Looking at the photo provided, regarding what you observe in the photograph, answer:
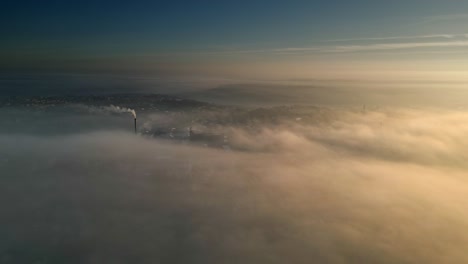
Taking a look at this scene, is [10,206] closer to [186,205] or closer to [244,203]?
[186,205]

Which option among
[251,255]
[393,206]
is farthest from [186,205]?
[393,206]

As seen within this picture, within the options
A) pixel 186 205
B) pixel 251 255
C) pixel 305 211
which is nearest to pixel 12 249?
pixel 186 205

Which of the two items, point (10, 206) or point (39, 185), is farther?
point (39, 185)

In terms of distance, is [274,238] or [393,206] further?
[393,206]

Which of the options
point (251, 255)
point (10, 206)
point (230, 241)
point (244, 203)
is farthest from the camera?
point (244, 203)

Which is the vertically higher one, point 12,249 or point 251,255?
point 12,249

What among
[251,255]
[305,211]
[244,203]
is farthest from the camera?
[244,203]

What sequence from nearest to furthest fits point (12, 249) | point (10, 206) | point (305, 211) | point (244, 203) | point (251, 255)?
1. point (12, 249)
2. point (251, 255)
3. point (10, 206)
4. point (305, 211)
5. point (244, 203)

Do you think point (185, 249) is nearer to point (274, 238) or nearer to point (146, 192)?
point (274, 238)

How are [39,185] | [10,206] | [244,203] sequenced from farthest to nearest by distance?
[39,185]
[244,203]
[10,206]
